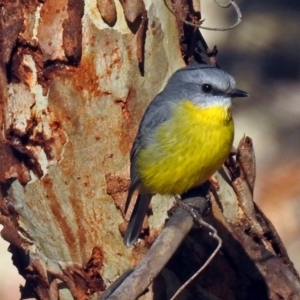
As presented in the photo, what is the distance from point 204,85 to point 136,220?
718 millimetres

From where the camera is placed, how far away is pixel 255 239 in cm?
502

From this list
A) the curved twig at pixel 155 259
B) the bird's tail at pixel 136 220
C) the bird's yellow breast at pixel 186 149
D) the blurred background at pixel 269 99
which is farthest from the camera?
the blurred background at pixel 269 99

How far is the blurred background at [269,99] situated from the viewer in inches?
289

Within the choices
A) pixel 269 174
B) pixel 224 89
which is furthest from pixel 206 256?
pixel 269 174

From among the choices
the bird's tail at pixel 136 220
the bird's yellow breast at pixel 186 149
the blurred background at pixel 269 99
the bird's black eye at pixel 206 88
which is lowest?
the blurred background at pixel 269 99

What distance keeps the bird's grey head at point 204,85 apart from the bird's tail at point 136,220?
21.1 inches

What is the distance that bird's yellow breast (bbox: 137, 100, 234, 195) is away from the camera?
14.6ft

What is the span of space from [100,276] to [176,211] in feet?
2.23

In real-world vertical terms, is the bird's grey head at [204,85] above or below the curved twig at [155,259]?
above

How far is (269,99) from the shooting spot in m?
7.98

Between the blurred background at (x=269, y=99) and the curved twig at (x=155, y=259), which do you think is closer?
the curved twig at (x=155, y=259)

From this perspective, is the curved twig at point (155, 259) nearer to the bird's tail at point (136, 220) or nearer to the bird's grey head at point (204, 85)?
the bird's tail at point (136, 220)

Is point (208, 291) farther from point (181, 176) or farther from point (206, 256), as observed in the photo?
point (181, 176)

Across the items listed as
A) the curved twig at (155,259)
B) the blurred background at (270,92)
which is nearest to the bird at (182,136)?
the curved twig at (155,259)
